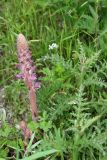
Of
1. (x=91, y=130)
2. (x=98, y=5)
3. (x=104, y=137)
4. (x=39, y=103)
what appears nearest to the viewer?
(x=104, y=137)

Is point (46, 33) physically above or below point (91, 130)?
above

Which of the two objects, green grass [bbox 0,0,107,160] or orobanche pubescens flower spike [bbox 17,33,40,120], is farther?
green grass [bbox 0,0,107,160]

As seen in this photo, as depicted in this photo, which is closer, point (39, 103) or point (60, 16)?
point (39, 103)

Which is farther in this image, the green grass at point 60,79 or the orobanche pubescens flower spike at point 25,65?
the green grass at point 60,79

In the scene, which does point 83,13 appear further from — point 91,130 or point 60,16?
point 91,130

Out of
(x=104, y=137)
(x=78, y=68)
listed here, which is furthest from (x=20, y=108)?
(x=104, y=137)

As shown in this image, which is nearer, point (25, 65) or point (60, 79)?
point (25, 65)

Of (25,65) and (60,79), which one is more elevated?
(25,65)

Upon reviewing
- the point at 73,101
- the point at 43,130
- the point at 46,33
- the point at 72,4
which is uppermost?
the point at 72,4
